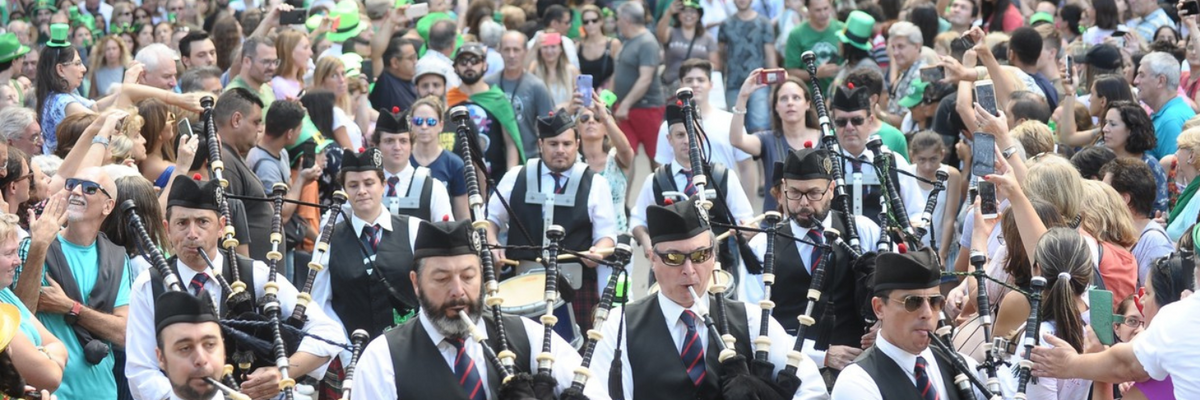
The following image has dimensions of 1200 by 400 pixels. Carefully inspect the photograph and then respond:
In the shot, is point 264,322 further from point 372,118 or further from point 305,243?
point 372,118

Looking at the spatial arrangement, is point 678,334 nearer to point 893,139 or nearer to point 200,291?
point 200,291

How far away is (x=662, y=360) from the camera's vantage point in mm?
5074

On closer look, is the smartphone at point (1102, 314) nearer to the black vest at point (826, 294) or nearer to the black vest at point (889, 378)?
the black vest at point (889, 378)

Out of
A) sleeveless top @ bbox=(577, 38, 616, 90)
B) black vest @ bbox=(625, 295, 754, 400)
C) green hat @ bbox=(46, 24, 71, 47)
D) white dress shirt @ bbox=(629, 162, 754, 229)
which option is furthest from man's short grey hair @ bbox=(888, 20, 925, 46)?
black vest @ bbox=(625, 295, 754, 400)

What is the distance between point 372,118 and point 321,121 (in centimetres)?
137

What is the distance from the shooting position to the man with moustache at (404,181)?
26.2 ft

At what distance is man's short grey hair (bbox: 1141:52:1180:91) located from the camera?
28.7 ft

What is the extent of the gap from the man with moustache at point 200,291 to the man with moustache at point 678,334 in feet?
3.99

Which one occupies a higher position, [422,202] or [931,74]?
[931,74]

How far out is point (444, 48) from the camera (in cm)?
1180

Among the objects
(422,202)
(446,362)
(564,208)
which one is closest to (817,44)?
(564,208)

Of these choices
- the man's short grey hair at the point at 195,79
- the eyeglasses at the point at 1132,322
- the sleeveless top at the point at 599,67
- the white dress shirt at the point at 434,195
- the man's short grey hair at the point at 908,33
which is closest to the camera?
the eyeglasses at the point at 1132,322

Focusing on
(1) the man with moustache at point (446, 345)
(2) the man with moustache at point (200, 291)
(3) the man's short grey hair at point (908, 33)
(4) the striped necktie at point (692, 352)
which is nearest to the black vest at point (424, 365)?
(1) the man with moustache at point (446, 345)

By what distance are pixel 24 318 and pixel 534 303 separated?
253 cm
